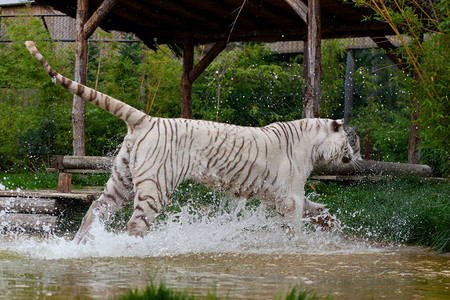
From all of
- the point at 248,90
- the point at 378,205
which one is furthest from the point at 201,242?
the point at 248,90

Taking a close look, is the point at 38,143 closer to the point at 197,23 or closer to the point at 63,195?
the point at 197,23

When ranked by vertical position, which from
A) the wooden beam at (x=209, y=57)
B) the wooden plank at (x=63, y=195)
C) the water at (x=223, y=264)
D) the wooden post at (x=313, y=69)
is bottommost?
the water at (x=223, y=264)

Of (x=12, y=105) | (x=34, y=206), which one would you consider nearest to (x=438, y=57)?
(x=34, y=206)

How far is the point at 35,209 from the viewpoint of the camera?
23.0ft

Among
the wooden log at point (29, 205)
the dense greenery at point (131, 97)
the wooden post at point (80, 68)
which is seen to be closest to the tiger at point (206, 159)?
the wooden log at point (29, 205)

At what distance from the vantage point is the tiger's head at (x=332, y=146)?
5.88 meters

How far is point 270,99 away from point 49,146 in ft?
18.7

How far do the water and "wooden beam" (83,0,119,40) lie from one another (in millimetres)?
3825

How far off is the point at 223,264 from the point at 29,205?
10.7 feet

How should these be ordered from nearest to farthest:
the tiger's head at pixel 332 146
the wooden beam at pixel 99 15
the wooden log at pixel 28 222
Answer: the tiger's head at pixel 332 146, the wooden log at pixel 28 222, the wooden beam at pixel 99 15

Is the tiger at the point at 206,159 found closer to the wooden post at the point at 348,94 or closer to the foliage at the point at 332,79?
the wooden post at the point at 348,94

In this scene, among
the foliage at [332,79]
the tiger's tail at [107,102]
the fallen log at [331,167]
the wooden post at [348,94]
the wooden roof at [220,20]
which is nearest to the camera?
the tiger's tail at [107,102]

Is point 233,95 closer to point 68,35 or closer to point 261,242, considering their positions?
point 68,35

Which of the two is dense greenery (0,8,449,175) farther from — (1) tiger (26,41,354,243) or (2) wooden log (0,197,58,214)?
(1) tiger (26,41,354,243)
